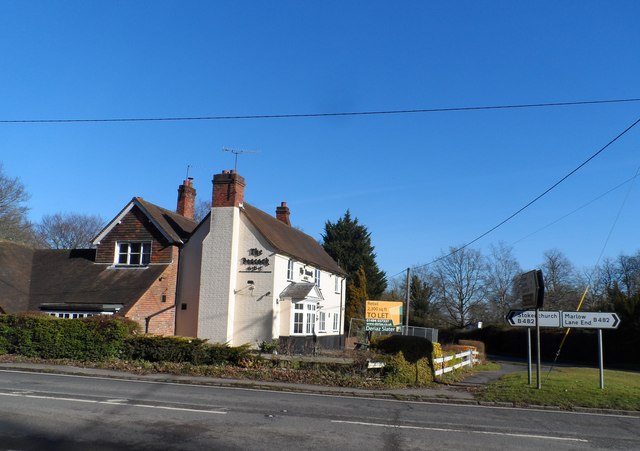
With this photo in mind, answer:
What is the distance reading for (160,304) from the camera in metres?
28.4

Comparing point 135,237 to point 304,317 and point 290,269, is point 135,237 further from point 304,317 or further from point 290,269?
point 304,317

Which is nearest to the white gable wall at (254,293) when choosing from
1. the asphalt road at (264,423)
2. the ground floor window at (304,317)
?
the ground floor window at (304,317)

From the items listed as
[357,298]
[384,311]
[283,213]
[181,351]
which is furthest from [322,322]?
[357,298]

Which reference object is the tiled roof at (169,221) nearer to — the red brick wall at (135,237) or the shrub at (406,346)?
the red brick wall at (135,237)

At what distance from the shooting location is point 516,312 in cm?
1825

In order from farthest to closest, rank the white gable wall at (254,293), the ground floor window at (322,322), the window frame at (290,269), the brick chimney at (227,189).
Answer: the ground floor window at (322,322), the window frame at (290,269), the brick chimney at (227,189), the white gable wall at (254,293)

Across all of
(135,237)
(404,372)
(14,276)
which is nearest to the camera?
(404,372)

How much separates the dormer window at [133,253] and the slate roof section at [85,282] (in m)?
0.55

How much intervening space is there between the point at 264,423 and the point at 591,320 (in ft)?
39.4

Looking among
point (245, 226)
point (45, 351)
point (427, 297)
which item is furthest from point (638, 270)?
point (45, 351)

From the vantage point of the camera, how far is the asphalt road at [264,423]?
832 cm

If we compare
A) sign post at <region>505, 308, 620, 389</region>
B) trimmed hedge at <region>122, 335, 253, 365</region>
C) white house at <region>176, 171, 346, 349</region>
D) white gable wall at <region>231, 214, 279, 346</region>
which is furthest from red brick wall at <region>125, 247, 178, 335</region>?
sign post at <region>505, 308, 620, 389</region>

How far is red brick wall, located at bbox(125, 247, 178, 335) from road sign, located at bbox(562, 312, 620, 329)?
18.7 metres

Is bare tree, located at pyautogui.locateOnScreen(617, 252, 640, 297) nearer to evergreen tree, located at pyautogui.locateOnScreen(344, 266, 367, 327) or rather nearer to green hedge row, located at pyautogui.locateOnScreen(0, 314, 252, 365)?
evergreen tree, located at pyautogui.locateOnScreen(344, 266, 367, 327)
